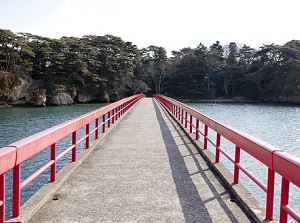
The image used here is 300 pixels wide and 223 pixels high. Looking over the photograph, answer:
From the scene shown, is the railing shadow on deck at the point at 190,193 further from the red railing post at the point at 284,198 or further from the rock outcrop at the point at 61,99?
the rock outcrop at the point at 61,99

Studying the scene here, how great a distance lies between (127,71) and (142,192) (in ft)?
212

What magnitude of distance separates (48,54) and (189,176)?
170ft

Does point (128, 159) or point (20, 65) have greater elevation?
point (20, 65)

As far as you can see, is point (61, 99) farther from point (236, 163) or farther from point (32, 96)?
point (236, 163)

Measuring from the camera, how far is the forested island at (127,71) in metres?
50.5

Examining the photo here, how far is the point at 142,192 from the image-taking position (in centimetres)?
500

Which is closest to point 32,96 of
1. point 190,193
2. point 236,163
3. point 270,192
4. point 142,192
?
point 142,192

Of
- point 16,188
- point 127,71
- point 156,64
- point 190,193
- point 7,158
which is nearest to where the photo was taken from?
point 7,158

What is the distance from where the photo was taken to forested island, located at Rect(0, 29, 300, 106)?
50531 mm

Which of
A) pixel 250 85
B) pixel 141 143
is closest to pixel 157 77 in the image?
pixel 250 85

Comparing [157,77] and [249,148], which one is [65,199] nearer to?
[249,148]

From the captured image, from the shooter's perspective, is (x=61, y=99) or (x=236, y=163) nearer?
(x=236, y=163)

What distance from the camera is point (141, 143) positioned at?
32.2 feet

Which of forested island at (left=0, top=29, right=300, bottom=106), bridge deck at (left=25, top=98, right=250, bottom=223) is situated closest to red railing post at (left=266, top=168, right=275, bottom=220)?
bridge deck at (left=25, top=98, right=250, bottom=223)
